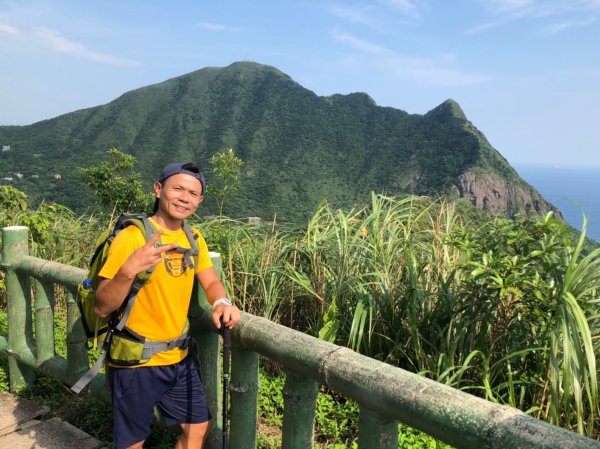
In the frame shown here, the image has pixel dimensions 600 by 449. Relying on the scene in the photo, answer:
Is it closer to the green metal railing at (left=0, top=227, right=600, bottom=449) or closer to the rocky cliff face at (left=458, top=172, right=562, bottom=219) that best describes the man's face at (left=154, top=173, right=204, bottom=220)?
the green metal railing at (left=0, top=227, right=600, bottom=449)

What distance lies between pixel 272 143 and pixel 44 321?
80320 millimetres

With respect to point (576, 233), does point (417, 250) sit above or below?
below

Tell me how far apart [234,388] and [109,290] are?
56cm

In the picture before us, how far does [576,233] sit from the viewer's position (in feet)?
8.84

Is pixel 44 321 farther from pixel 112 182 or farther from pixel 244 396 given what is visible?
pixel 112 182

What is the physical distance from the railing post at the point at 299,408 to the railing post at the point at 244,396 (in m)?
0.24

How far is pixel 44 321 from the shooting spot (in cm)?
276

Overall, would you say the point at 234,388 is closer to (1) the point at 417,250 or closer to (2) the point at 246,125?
(1) the point at 417,250

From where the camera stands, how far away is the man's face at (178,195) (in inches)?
72.7

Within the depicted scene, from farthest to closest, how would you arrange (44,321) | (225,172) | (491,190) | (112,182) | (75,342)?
(491,190) < (112,182) < (225,172) < (44,321) < (75,342)

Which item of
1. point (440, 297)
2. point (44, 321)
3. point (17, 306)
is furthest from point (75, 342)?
point (440, 297)

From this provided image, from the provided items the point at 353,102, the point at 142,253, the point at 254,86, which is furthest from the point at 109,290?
the point at 254,86

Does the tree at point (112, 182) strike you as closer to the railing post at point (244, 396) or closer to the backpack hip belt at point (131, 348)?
the backpack hip belt at point (131, 348)


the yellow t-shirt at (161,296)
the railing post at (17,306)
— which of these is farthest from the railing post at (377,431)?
the railing post at (17,306)
